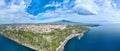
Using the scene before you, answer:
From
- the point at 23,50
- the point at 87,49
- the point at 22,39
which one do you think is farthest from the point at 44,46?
the point at 22,39

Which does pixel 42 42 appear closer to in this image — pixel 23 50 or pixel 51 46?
pixel 51 46

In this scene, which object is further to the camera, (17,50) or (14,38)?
(14,38)

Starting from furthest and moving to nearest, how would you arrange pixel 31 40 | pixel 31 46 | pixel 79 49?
pixel 31 40 → pixel 31 46 → pixel 79 49

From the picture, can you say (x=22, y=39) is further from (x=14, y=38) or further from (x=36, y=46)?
(x=36, y=46)

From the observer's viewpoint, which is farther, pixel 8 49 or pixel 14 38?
pixel 14 38

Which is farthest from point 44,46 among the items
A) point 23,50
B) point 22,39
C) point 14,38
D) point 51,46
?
point 14,38

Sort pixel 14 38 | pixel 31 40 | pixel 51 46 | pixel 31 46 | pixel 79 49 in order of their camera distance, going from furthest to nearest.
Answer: pixel 14 38
pixel 31 40
pixel 31 46
pixel 51 46
pixel 79 49

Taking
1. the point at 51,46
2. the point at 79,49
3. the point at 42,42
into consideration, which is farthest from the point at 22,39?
the point at 79,49

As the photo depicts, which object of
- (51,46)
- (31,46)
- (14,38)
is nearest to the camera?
(51,46)

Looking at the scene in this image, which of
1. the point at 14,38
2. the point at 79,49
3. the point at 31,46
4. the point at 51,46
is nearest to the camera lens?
the point at 79,49
